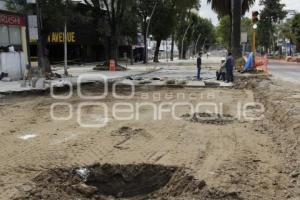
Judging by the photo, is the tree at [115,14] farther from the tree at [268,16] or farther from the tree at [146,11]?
the tree at [268,16]

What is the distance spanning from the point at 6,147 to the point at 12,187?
10.2ft

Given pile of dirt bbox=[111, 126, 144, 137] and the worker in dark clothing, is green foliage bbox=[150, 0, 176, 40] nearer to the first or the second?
the worker in dark clothing

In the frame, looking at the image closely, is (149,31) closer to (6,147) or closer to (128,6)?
(128,6)

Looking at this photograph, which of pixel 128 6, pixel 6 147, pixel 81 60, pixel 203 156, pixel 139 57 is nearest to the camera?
pixel 203 156

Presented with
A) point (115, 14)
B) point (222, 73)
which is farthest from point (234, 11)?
point (115, 14)

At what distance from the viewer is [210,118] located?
45.6 ft

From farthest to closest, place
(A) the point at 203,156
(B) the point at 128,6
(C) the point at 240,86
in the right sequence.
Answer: (B) the point at 128,6 < (C) the point at 240,86 < (A) the point at 203,156

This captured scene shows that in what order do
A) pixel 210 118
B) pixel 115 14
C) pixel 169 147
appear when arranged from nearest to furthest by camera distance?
pixel 169 147
pixel 210 118
pixel 115 14

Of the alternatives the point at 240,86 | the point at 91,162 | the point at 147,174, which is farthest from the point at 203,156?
the point at 240,86

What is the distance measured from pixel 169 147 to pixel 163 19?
58432 mm

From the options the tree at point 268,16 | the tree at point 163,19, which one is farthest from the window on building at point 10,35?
the tree at point 268,16

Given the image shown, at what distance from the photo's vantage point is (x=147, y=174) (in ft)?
27.1

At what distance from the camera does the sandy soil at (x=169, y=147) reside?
7.62 metres

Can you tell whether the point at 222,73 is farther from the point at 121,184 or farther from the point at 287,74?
the point at 121,184
